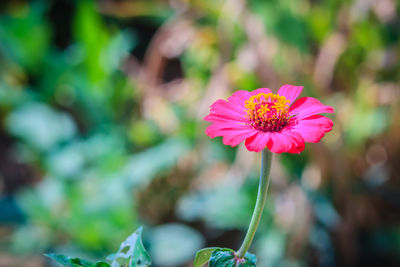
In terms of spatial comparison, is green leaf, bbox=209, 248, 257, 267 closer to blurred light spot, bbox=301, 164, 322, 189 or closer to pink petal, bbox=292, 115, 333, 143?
pink petal, bbox=292, 115, 333, 143

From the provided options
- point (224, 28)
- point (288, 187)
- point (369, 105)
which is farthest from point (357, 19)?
point (288, 187)

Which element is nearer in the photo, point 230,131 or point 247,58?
point 230,131

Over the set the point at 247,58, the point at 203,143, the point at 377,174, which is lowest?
the point at 377,174

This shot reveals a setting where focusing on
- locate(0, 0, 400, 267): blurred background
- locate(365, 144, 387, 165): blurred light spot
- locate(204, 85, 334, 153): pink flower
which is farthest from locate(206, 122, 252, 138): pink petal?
locate(365, 144, 387, 165): blurred light spot

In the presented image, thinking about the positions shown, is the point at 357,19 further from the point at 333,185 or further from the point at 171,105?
the point at 171,105

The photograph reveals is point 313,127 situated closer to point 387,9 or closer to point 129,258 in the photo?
point 129,258

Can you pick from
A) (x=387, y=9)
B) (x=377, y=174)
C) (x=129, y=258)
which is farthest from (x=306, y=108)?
(x=387, y=9)
